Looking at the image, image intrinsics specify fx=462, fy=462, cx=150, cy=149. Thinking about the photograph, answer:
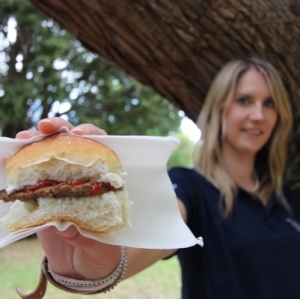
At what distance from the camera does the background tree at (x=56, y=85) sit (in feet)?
29.9

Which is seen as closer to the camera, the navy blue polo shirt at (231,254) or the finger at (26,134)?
the finger at (26,134)

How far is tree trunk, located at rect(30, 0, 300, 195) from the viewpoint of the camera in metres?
1.74

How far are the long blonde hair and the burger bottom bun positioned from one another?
96 centimetres

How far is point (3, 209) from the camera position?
101 cm

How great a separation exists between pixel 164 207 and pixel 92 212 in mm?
285


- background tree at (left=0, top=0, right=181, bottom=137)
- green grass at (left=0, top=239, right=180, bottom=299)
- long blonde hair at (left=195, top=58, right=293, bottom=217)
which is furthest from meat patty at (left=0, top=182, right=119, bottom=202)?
background tree at (left=0, top=0, right=181, bottom=137)

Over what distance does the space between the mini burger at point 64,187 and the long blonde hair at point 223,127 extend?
0.96 metres

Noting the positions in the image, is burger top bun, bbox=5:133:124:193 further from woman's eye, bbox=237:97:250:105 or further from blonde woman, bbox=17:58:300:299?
woman's eye, bbox=237:97:250:105

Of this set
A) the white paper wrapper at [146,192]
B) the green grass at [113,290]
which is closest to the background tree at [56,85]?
the green grass at [113,290]

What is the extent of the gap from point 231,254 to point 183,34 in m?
0.85

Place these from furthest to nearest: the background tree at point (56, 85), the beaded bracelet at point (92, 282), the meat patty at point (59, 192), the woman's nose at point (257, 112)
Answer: the background tree at point (56, 85), the woman's nose at point (257, 112), the beaded bracelet at point (92, 282), the meat patty at point (59, 192)

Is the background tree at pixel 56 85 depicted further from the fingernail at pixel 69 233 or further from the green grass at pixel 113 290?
the fingernail at pixel 69 233

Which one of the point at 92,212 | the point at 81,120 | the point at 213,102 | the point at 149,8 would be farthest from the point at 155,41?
the point at 81,120

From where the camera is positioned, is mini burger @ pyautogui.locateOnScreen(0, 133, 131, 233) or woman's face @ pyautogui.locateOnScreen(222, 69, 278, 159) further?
woman's face @ pyautogui.locateOnScreen(222, 69, 278, 159)
